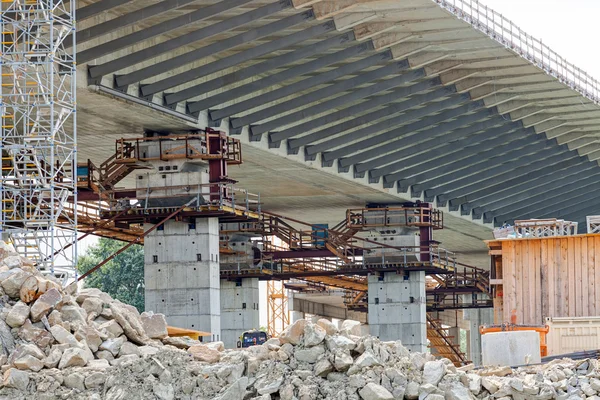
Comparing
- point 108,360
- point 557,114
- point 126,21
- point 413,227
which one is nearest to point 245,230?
point 413,227

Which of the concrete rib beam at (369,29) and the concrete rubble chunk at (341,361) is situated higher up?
the concrete rib beam at (369,29)

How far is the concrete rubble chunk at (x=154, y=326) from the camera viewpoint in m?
29.8

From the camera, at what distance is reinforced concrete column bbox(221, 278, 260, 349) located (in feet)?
232

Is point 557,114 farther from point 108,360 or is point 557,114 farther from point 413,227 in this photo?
point 108,360

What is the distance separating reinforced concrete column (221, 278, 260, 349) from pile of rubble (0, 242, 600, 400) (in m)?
41.7

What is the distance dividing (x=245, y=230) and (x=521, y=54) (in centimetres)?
1944

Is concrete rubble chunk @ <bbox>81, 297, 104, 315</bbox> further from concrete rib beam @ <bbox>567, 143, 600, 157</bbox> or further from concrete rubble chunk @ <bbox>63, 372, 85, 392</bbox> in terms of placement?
concrete rib beam @ <bbox>567, 143, 600, 157</bbox>

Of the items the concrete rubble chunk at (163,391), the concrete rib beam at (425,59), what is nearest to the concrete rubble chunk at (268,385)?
the concrete rubble chunk at (163,391)

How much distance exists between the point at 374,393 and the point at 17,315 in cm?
763

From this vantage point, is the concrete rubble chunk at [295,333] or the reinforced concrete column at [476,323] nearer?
the concrete rubble chunk at [295,333]

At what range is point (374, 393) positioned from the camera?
83.2 ft

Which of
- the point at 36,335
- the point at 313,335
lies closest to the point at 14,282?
the point at 36,335

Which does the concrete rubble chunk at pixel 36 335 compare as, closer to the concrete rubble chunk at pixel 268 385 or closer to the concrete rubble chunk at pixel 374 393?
the concrete rubble chunk at pixel 268 385

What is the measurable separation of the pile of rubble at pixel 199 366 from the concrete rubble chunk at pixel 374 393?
0.07 feet
